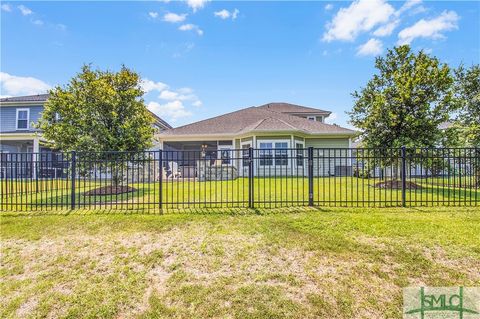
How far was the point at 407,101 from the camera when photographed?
10812mm

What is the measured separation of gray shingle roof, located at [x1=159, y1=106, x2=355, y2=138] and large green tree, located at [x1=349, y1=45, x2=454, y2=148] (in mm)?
5794

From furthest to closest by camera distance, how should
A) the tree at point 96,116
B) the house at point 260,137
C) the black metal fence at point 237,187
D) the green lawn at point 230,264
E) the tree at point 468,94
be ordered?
the house at point 260,137, the tree at point 468,94, the tree at point 96,116, the black metal fence at point 237,187, the green lawn at point 230,264

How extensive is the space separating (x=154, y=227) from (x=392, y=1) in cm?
939

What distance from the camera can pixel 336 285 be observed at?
3123 mm

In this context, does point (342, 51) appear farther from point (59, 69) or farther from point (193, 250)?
point (59, 69)

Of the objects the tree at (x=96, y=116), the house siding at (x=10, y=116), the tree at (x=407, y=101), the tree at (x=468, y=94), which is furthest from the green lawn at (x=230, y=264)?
the house siding at (x=10, y=116)

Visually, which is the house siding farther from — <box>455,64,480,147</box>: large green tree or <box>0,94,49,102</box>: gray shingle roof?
<box>455,64,480,147</box>: large green tree

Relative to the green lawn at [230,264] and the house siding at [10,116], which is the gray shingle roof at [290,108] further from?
the green lawn at [230,264]

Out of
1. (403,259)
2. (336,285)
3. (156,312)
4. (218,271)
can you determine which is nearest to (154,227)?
(218,271)

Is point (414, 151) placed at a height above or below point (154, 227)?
above

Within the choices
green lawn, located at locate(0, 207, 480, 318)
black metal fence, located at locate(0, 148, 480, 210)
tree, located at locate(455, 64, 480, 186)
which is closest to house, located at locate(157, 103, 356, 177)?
black metal fence, located at locate(0, 148, 480, 210)

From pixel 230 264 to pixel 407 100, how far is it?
10.9 meters

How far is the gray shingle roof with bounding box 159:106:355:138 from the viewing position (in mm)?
16972

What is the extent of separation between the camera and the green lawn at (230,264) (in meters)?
2.80
